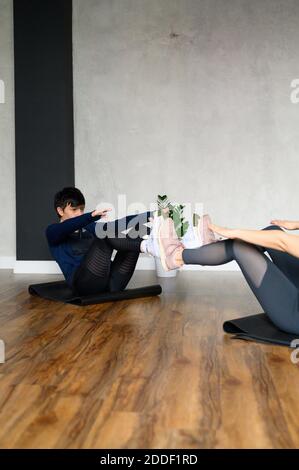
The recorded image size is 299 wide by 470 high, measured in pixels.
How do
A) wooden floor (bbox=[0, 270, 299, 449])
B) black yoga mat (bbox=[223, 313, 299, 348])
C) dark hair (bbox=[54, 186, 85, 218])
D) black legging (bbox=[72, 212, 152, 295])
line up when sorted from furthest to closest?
dark hair (bbox=[54, 186, 85, 218]) < black legging (bbox=[72, 212, 152, 295]) < black yoga mat (bbox=[223, 313, 299, 348]) < wooden floor (bbox=[0, 270, 299, 449])

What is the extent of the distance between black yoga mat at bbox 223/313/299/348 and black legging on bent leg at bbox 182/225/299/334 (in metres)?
0.05

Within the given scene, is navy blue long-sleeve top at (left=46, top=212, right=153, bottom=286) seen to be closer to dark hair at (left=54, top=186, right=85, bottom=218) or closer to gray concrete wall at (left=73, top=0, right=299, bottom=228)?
dark hair at (left=54, top=186, right=85, bottom=218)

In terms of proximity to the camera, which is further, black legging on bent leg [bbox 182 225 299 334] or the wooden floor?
black legging on bent leg [bbox 182 225 299 334]

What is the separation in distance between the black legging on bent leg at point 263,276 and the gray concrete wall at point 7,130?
348 cm

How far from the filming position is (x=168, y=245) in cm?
277

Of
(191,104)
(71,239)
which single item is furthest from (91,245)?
(191,104)

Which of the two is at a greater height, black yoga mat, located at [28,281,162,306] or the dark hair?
the dark hair

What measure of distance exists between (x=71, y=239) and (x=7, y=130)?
2266mm

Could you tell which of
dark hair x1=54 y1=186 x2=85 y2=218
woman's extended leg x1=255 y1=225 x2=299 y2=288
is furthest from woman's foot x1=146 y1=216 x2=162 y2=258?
dark hair x1=54 y1=186 x2=85 y2=218

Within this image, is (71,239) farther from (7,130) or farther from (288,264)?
(7,130)

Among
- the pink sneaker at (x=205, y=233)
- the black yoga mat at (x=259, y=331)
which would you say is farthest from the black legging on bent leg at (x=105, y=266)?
the black yoga mat at (x=259, y=331)

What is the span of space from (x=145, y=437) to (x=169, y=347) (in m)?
1.03

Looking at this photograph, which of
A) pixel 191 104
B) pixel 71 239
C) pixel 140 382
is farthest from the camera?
pixel 191 104

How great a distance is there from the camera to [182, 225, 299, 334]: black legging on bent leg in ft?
8.04
